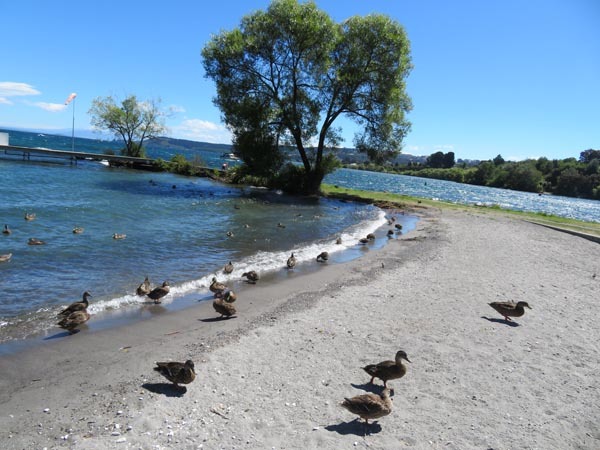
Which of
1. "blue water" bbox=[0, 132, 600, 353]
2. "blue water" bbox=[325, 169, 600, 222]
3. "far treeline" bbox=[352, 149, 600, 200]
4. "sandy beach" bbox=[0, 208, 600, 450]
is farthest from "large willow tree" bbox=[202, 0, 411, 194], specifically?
"far treeline" bbox=[352, 149, 600, 200]

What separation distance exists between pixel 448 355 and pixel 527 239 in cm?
1681

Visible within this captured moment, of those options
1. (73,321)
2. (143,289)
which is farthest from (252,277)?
(73,321)

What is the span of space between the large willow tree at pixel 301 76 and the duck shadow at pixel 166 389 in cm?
3373

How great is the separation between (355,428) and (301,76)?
37271 millimetres

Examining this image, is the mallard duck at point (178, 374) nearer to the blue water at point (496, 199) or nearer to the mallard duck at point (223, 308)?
the mallard duck at point (223, 308)

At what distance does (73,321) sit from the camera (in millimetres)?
8289

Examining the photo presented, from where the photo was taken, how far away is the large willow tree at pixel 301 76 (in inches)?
1446

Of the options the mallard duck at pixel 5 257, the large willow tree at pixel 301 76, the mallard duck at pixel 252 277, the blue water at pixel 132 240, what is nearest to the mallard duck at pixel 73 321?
the blue water at pixel 132 240

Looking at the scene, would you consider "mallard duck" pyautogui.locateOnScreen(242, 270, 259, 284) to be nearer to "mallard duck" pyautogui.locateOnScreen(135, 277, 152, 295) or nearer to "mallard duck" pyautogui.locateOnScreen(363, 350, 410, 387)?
"mallard duck" pyautogui.locateOnScreen(135, 277, 152, 295)

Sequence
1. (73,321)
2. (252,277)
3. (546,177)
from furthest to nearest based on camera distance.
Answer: (546,177) → (252,277) → (73,321)

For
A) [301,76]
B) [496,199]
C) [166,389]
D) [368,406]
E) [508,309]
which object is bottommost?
[166,389]

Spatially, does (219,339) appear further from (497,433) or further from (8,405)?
(497,433)

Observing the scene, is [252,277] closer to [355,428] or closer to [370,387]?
[370,387]

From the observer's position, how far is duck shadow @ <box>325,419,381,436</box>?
17.6 ft
